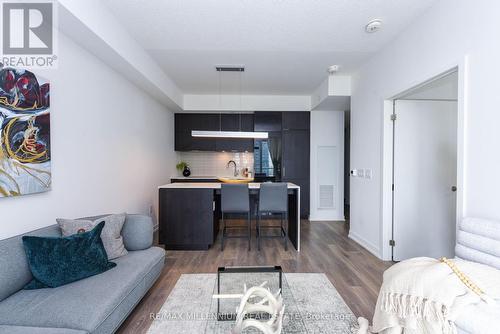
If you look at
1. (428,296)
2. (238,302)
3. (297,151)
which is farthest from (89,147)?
(297,151)

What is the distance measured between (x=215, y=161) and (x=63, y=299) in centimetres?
481

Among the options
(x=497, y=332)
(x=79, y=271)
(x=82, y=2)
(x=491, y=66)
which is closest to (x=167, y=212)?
(x=79, y=271)

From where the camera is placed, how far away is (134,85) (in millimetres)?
3717

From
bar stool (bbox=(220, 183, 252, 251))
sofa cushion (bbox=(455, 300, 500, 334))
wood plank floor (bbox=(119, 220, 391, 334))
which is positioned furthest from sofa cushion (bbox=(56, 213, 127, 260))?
sofa cushion (bbox=(455, 300, 500, 334))

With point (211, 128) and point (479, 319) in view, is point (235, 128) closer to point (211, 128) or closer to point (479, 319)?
point (211, 128)

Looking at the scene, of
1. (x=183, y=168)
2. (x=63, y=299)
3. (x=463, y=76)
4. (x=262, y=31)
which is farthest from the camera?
(x=183, y=168)

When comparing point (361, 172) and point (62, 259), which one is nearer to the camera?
point (62, 259)

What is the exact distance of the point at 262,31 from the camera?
2.81m

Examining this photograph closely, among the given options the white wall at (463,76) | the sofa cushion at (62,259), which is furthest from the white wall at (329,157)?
the sofa cushion at (62,259)

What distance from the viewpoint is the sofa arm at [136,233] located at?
239 cm

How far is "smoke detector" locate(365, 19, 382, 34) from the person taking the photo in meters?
2.61

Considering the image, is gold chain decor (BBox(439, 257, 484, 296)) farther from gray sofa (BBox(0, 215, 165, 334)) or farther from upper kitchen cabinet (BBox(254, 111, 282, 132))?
upper kitchen cabinet (BBox(254, 111, 282, 132))

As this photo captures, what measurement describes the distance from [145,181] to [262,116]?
9.45 feet

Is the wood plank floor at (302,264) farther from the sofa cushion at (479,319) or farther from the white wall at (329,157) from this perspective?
the white wall at (329,157)
